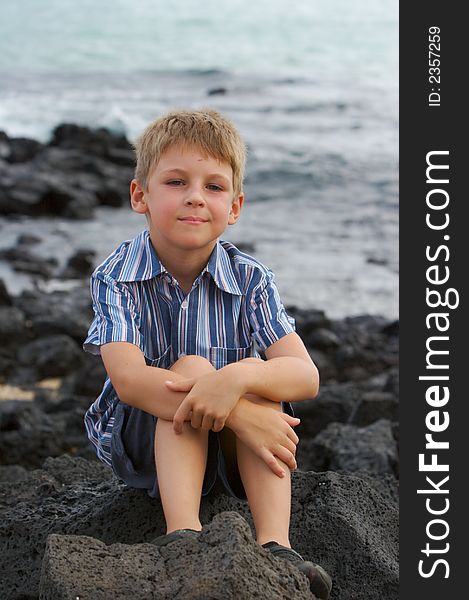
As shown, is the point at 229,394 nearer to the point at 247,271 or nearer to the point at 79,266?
the point at 247,271

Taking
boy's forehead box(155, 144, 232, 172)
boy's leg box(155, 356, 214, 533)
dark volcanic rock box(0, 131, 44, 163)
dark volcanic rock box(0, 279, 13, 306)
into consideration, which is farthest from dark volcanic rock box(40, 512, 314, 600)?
dark volcanic rock box(0, 131, 44, 163)

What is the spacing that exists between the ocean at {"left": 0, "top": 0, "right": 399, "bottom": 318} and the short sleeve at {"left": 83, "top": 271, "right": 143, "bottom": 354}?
7.60 m

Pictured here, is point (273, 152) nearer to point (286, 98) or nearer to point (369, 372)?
point (286, 98)

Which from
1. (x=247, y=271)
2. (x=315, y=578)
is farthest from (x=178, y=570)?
(x=247, y=271)

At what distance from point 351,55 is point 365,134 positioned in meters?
18.9

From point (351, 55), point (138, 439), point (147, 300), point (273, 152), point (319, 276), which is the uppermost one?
point (351, 55)

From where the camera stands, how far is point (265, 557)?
2.56m

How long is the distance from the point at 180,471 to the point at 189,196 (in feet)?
2.83

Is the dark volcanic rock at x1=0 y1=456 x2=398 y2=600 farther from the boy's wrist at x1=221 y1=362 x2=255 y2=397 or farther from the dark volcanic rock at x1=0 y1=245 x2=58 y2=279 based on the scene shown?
the dark volcanic rock at x1=0 y1=245 x2=58 y2=279

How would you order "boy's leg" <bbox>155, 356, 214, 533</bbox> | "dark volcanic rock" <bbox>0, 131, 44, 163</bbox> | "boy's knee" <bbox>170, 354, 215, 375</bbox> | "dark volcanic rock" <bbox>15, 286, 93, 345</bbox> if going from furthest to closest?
"dark volcanic rock" <bbox>0, 131, 44, 163</bbox>
"dark volcanic rock" <bbox>15, 286, 93, 345</bbox>
"boy's knee" <bbox>170, 354, 215, 375</bbox>
"boy's leg" <bbox>155, 356, 214, 533</bbox>

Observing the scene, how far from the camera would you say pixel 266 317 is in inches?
134

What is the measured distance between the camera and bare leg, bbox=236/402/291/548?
9.83 feet

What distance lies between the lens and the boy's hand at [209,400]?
2.98 meters

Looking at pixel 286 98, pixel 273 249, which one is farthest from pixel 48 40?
pixel 273 249
